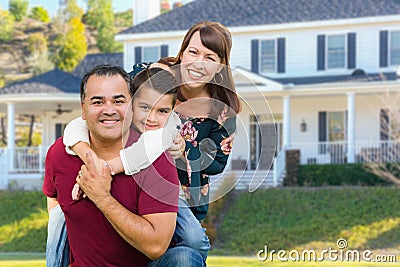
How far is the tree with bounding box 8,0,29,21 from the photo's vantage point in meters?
72.6

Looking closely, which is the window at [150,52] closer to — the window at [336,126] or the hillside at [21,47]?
the window at [336,126]

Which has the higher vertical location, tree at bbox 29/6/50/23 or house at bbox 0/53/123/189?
tree at bbox 29/6/50/23

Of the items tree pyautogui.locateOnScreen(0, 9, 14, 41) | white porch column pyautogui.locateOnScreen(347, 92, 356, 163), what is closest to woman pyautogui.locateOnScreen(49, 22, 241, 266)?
white porch column pyautogui.locateOnScreen(347, 92, 356, 163)

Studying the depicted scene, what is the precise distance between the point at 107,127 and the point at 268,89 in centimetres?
2101

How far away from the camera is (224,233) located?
19.2 m

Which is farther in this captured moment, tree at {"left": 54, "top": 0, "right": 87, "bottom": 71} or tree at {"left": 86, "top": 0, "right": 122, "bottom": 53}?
tree at {"left": 86, "top": 0, "right": 122, "bottom": 53}

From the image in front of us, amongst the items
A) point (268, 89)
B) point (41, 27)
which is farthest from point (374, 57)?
point (41, 27)

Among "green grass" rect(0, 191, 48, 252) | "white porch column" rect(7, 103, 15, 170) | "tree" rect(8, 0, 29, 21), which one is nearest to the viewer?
"green grass" rect(0, 191, 48, 252)

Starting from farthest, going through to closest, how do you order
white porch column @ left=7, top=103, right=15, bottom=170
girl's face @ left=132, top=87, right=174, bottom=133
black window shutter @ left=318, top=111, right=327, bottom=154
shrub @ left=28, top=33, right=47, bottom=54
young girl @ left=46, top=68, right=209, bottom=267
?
shrub @ left=28, top=33, right=47, bottom=54 → black window shutter @ left=318, top=111, right=327, bottom=154 → white porch column @ left=7, top=103, right=15, bottom=170 → girl's face @ left=132, top=87, right=174, bottom=133 → young girl @ left=46, top=68, right=209, bottom=267

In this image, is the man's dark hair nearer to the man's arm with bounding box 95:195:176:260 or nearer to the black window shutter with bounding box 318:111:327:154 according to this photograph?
the man's arm with bounding box 95:195:176:260

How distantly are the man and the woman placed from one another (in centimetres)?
49

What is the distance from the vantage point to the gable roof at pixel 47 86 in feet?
90.9

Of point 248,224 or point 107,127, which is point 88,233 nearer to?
point 107,127

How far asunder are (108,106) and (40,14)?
72.6m
